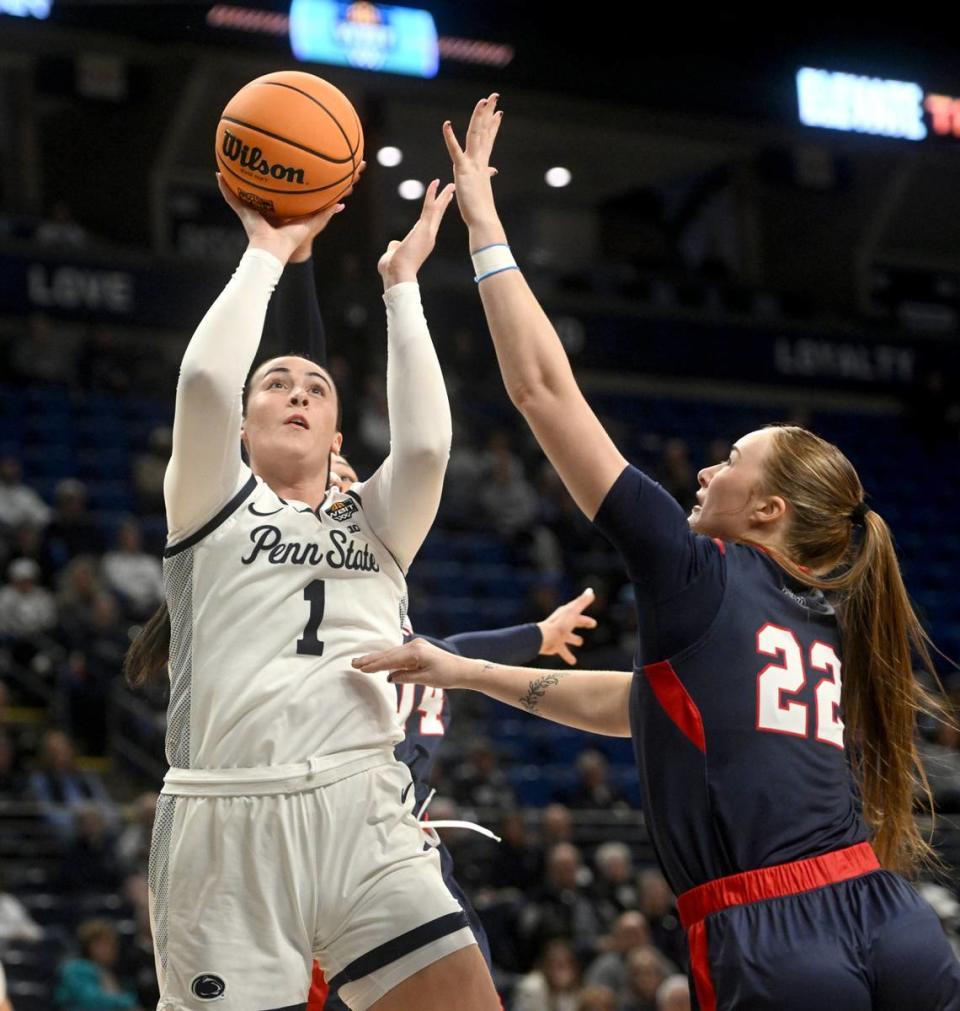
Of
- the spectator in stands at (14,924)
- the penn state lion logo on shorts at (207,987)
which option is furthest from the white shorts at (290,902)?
the spectator in stands at (14,924)

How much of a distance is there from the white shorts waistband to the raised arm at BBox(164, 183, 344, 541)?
0.49m

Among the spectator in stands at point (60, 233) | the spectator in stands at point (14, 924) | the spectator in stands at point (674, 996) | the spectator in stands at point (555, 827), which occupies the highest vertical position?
the spectator in stands at point (60, 233)

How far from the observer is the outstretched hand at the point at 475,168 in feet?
10.5

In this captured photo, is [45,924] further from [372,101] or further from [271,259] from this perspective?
[372,101]

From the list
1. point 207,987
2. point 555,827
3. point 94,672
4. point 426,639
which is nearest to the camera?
point 207,987

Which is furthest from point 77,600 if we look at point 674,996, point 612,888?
point 674,996

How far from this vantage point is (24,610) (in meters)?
11.4

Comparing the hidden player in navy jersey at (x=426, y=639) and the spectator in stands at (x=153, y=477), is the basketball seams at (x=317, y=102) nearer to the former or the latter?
the hidden player in navy jersey at (x=426, y=639)

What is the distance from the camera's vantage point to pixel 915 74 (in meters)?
14.4

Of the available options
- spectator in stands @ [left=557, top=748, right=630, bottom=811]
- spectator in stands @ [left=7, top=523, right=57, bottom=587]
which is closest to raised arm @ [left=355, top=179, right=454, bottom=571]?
spectator in stands @ [left=557, top=748, right=630, bottom=811]

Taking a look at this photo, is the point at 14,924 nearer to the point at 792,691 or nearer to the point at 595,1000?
the point at 595,1000

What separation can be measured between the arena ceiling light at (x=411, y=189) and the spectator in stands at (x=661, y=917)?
12176 millimetres

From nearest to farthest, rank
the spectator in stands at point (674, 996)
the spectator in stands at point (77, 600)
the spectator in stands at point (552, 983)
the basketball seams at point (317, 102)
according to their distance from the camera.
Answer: the basketball seams at point (317, 102)
the spectator in stands at point (674, 996)
the spectator in stands at point (552, 983)
the spectator in stands at point (77, 600)

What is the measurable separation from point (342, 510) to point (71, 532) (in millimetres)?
9054
